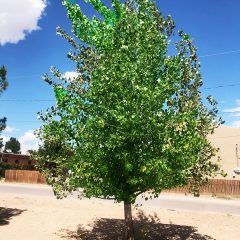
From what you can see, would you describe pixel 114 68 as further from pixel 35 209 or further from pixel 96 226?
pixel 35 209

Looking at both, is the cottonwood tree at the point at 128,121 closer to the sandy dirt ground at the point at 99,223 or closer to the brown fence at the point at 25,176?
the sandy dirt ground at the point at 99,223

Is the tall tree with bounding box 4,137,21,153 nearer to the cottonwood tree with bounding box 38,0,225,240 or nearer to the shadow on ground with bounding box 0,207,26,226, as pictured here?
the shadow on ground with bounding box 0,207,26,226

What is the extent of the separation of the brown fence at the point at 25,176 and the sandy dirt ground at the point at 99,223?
23.9m

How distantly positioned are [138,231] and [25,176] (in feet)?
112

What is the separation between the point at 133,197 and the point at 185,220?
939cm

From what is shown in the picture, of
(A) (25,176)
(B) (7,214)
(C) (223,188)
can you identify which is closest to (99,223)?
(B) (7,214)

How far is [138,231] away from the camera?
19141 millimetres

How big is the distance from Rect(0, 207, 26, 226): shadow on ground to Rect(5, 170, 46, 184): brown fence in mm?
25649

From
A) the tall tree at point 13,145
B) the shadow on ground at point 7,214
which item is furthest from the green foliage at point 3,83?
the tall tree at point 13,145

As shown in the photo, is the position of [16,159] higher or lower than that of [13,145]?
lower

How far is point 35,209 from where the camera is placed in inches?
941

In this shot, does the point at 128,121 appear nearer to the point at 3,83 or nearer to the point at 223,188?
the point at 3,83

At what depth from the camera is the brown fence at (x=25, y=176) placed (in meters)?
49.7

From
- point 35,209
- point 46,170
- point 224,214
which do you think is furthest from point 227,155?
point 46,170
